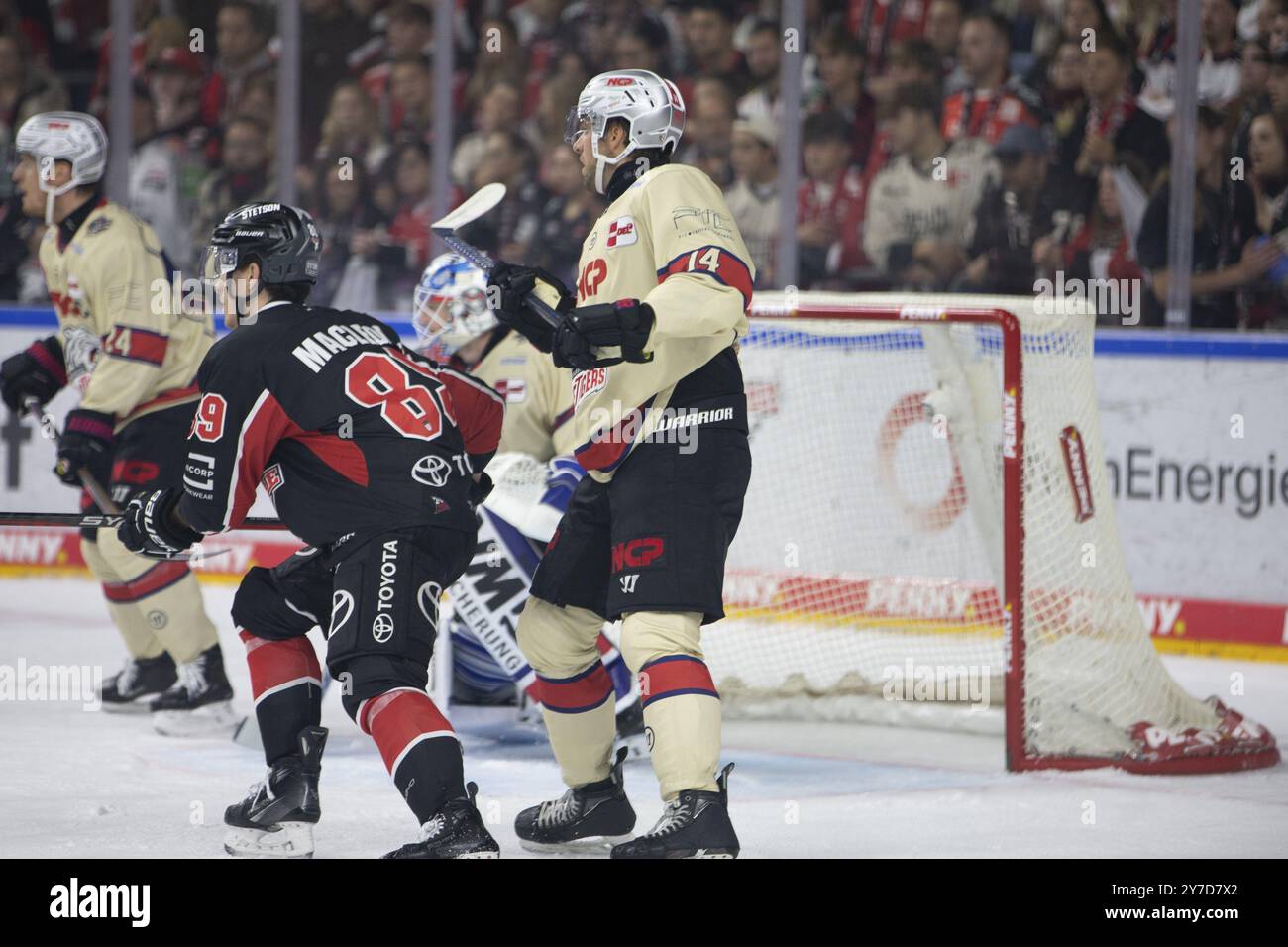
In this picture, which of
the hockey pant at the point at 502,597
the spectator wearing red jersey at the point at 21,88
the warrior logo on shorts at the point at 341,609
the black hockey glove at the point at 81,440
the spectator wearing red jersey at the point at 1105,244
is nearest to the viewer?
the warrior logo on shorts at the point at 341,609

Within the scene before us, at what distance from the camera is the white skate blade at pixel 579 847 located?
3445mm

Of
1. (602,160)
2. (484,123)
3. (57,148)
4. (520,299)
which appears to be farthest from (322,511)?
(484,123)

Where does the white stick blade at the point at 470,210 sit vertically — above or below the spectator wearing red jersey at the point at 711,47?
below

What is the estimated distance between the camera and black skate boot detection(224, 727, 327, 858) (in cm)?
326

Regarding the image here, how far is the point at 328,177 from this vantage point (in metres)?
7.73

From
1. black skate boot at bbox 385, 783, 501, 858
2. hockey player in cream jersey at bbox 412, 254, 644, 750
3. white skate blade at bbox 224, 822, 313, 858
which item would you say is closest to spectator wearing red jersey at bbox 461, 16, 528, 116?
hockey player in cream jersey at bbox 412, 254, 644, 750

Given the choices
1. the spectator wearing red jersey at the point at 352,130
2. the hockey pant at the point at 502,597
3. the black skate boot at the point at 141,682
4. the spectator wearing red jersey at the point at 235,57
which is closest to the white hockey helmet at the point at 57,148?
the black skate boot at the point at 141,682

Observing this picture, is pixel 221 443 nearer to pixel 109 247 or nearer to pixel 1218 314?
pixel 109 247

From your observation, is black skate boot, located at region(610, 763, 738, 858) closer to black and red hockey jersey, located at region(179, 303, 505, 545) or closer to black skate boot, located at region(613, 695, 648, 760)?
black and red hockey jersey, located at region(179, 303, 505, 545)

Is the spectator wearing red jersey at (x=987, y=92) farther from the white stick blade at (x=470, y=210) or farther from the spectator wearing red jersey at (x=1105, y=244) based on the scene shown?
the white stick blade at (x=470, y=210)

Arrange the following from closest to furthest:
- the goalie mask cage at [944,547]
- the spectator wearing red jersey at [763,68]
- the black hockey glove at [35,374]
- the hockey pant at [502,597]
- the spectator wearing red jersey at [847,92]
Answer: the goalie mask cage at [944,547] < the hockey pant at [502,597] < the black hockey glove at [35,374] < the spectator wearing red jersey at [847,92] < the spectator wearing red jersey at [763,68]

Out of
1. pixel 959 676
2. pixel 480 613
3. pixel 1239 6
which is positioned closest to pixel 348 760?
pixel 480 613

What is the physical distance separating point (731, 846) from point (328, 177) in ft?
17.4

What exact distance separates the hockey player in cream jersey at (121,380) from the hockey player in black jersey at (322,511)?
54.9 inches
